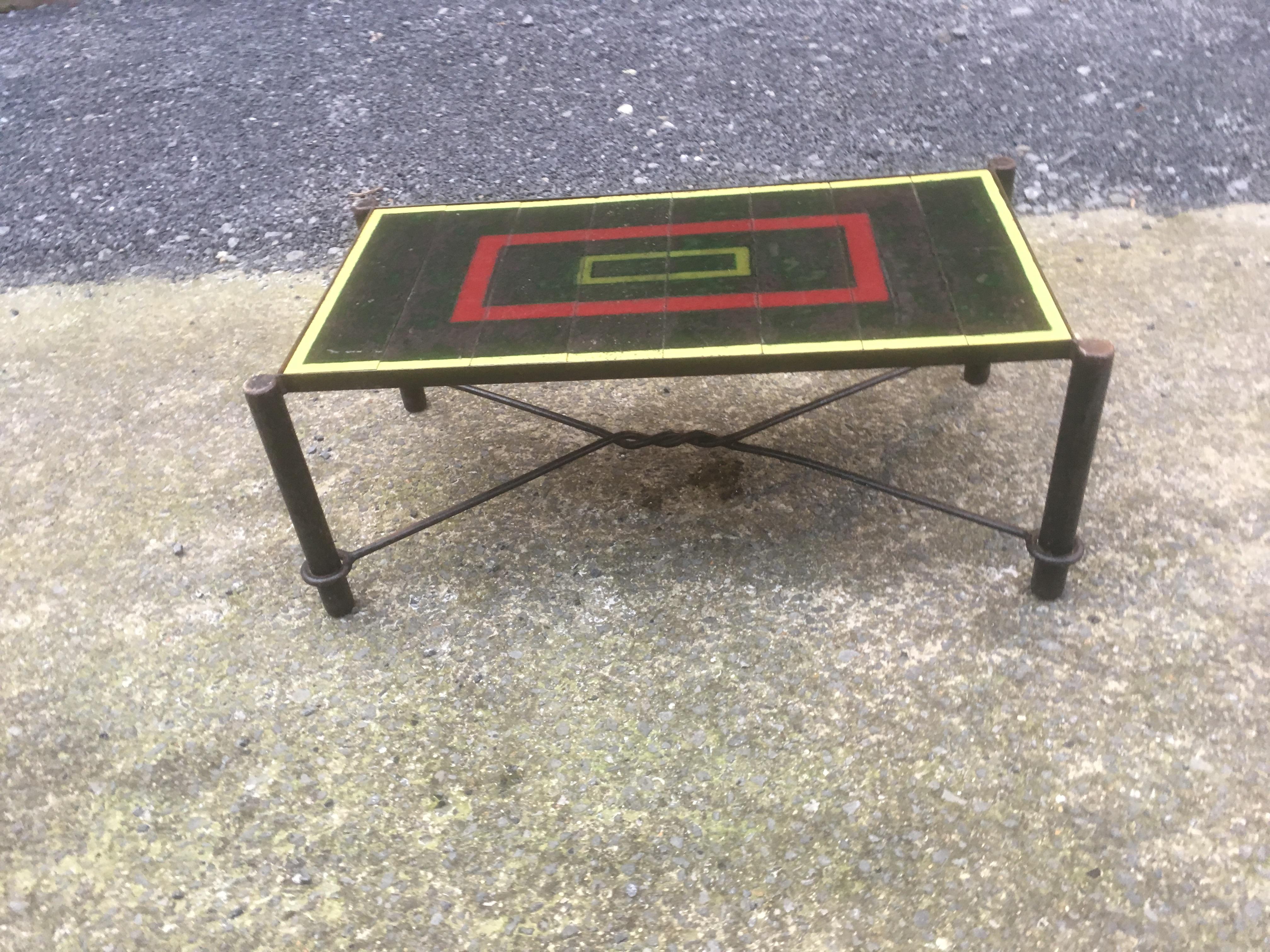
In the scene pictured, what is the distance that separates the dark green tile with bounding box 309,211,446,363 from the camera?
2.03 metres

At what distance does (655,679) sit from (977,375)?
4.05 ft

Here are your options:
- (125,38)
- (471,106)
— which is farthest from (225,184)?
(125,38)

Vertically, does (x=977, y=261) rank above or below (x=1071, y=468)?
above

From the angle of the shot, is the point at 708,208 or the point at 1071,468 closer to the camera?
the point at 1071,468

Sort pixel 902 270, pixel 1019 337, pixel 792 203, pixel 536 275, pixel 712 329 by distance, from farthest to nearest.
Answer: pixel 792 203
pixel 536 275
pixel 902 270
pixel 712 329
pixel 1019 337

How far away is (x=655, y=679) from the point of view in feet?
6.77

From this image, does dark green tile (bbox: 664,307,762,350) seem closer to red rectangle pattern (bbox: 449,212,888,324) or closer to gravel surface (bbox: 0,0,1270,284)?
red rectangle pattern (bbox: 449,212,888,324)

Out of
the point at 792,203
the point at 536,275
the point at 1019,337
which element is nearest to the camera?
the point at 1019,337

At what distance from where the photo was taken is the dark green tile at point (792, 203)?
228 cm

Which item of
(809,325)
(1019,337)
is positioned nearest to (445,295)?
(809,325)

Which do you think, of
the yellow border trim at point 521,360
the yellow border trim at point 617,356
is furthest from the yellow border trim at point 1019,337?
the yellow border trim at point 521,360

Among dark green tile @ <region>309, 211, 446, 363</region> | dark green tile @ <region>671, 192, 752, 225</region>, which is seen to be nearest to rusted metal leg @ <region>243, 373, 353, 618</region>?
dark green tile @ <region>309, 211, 446, 363</region>

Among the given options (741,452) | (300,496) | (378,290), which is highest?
(378,290)

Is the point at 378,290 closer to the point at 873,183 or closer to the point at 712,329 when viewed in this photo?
the point at 712,329
